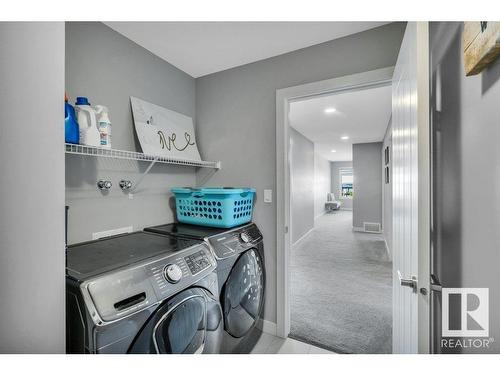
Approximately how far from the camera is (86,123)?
3.92 ft

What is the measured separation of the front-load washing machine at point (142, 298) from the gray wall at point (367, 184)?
6.14 metres

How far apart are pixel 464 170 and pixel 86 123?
167 centimetres

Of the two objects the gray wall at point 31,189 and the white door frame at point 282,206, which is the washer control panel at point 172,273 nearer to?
the gray wall at point 31,189

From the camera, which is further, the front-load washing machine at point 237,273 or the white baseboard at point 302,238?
the white baseboard at point 302,238

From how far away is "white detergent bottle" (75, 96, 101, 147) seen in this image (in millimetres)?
1182

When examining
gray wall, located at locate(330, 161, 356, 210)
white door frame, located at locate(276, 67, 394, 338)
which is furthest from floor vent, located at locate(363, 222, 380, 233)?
gray wall, located at locate(330, 161, 356, 210)

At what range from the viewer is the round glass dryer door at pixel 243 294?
4.67 feet

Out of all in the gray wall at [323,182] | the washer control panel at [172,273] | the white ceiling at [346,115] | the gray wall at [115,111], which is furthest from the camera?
the gray wall at [323,182]

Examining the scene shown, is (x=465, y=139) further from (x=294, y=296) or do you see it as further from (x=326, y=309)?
(x=294, y=296)

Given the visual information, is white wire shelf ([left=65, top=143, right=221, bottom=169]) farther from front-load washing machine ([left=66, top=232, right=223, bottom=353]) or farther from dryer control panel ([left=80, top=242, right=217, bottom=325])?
dryer control panel ([left=80, top=242, right=217, bottom=325])

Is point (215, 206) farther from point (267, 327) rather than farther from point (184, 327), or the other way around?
point (267, 327)

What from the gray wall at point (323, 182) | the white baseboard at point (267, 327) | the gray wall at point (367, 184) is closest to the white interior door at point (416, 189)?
the white baseboard at point (267, 327)

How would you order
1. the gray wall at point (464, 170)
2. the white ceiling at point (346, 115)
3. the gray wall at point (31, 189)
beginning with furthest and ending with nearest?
1. the white ceiling at point (346, 115)
2. the gray wall at point (464, 170)
3. the gray wall at point (31, 189)
